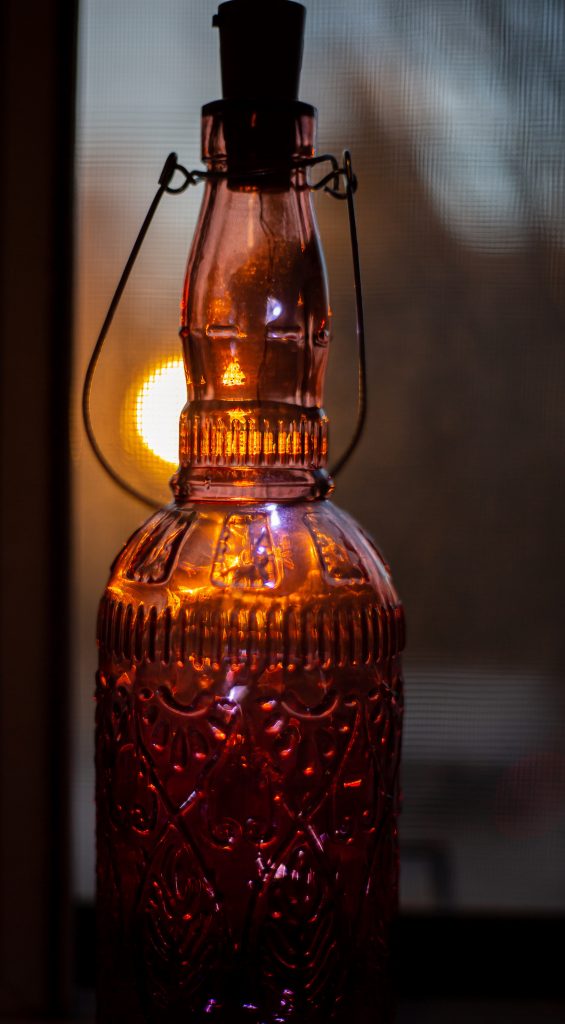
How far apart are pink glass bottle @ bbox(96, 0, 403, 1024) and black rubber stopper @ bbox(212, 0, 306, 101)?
0.05 feet

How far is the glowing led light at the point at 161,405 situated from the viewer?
2.88 ft

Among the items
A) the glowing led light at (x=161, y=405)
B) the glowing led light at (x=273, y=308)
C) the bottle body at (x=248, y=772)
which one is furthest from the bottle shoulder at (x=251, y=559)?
the glowing led light at (x=161, y=405)

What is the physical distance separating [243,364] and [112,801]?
28 centimetres

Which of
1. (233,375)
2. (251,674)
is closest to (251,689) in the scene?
(251,674)

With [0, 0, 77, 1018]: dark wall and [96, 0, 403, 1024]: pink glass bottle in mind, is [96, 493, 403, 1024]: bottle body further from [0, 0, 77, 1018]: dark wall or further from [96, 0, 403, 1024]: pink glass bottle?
[0, 0, 77, 1018]: dark wall

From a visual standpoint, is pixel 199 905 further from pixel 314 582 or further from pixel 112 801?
pixel 314 582

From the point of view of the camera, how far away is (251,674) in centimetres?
64

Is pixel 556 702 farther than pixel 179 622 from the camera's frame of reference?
Yes

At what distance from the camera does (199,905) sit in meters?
0.65

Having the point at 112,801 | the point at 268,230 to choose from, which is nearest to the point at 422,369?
the point at 268,230

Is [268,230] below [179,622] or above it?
above

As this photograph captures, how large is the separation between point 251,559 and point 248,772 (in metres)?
0.13

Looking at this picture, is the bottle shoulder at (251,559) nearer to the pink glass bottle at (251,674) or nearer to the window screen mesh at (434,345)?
the pink glass bottle at (251,674)

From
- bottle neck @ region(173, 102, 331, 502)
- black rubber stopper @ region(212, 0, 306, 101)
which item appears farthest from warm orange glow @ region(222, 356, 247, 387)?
black rubber stopper @ region(212, 0, 306, 101)
